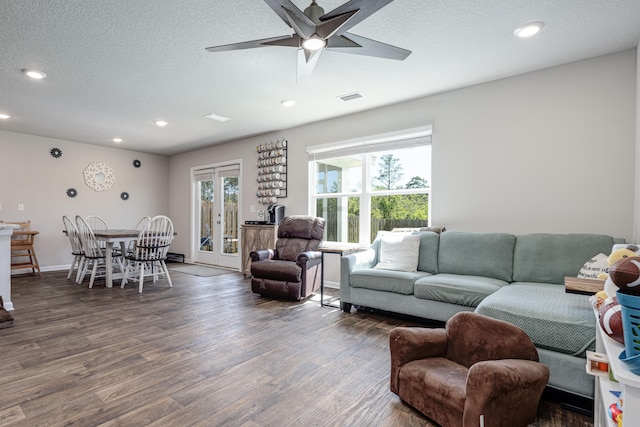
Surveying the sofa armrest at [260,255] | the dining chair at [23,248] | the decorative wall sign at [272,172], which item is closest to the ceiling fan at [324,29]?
the sofa armrest at [260,255]

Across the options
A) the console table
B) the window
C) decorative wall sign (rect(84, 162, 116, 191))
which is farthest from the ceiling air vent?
decorative wall sign (rect(84, 162, 116, 191))

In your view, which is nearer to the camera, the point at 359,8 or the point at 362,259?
the point at 359,8

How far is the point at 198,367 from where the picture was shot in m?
2.25

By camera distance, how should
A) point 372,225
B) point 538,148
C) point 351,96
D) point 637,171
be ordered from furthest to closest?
1. point 372,225
2. point 351,96
3. point 538,148
4. point 637,171

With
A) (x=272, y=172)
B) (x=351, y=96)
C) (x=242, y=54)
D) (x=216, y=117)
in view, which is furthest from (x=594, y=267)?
(x=216, y=117)

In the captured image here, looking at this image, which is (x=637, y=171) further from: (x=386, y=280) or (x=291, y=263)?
(x=291, y=263)

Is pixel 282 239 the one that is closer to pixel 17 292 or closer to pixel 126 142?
pixel 17 292

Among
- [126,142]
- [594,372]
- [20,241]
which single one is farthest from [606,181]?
[20,241]

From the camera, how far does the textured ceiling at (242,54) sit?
225 centimetres

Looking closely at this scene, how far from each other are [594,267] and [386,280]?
1.63m

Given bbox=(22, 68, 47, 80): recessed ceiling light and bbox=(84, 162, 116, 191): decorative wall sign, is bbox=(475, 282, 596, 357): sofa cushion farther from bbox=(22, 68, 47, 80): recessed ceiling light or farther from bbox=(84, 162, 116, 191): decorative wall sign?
bbox=(84, 162, 116, 191): decorative wall sign

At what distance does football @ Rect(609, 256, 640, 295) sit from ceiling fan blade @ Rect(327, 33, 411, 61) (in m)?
1.79

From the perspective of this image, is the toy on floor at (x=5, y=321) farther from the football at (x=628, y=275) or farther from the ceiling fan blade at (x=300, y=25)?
the football at (x=628, y=275)

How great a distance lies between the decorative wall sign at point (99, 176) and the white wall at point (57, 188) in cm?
8
